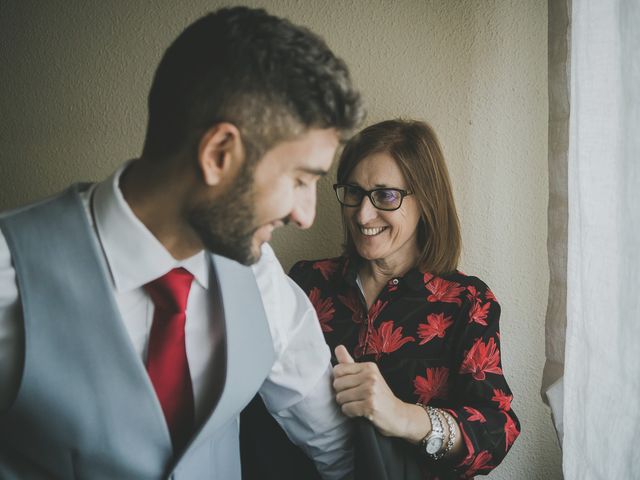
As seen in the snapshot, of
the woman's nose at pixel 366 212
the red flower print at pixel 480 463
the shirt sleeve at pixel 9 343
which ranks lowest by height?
the red flower print at pixel 480 463

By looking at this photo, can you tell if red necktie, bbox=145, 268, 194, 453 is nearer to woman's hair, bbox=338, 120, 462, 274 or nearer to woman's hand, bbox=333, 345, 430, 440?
woman's hand, bbox=333, 345, 430, 440

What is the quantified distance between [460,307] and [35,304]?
3.30 feet

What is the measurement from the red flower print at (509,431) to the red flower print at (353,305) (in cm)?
46

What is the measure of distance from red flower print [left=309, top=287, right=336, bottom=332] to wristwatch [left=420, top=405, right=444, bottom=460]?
1.33 feet

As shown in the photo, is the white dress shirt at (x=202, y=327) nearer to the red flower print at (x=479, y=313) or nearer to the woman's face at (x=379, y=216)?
the woman's face at (x=379, y=216)

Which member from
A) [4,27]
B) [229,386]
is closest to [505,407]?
[229,386]

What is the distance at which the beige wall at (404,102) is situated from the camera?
137 cm

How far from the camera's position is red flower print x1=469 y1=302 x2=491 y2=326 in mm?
1238

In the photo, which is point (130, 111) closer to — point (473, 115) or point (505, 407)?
point (473, 115)

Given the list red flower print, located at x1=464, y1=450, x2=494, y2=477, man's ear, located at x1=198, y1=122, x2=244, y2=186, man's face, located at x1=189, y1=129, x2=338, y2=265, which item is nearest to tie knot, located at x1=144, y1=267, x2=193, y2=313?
man's face, located at x1=189, y1=129, x2=338, y2=265

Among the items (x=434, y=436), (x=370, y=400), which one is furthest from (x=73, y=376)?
(x=434, y=436)

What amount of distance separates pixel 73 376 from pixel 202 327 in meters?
0.25

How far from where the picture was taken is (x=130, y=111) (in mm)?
1544

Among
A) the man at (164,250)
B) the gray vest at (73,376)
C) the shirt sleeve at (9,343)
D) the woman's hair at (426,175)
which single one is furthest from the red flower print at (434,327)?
the shirt sleeve at (9,343)
